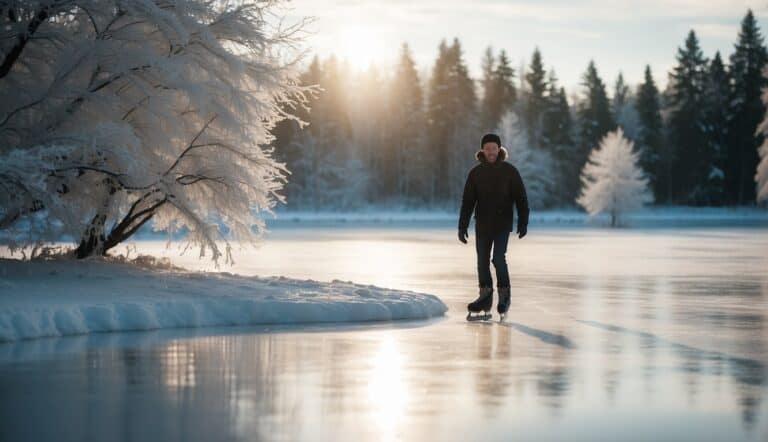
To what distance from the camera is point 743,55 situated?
102m

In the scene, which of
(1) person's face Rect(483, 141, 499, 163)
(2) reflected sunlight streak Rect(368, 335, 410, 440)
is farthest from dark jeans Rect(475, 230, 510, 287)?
(2) reflected sunlight streak Rect(368, 335, 410, 440)

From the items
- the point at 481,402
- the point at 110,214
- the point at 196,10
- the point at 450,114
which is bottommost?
the point at 481,402

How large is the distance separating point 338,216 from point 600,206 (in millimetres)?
21261

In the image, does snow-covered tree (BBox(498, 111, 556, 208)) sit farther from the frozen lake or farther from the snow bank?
the frozen lake

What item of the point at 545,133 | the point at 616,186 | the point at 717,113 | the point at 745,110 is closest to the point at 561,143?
the point at 545,133

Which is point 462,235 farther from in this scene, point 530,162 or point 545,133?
point 545,133

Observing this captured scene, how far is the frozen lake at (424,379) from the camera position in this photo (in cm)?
670

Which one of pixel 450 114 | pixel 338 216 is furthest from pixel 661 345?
pixel 450 114

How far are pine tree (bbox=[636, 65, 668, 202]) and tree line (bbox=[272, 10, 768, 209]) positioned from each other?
10cm

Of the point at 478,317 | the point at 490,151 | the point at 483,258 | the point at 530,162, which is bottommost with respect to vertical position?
the point at 478,317

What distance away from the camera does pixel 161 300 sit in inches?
508

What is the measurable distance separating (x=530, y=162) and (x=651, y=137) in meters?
15.9

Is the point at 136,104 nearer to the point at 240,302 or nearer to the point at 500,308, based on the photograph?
the point at 240,302

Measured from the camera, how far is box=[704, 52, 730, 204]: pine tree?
4016 inches
